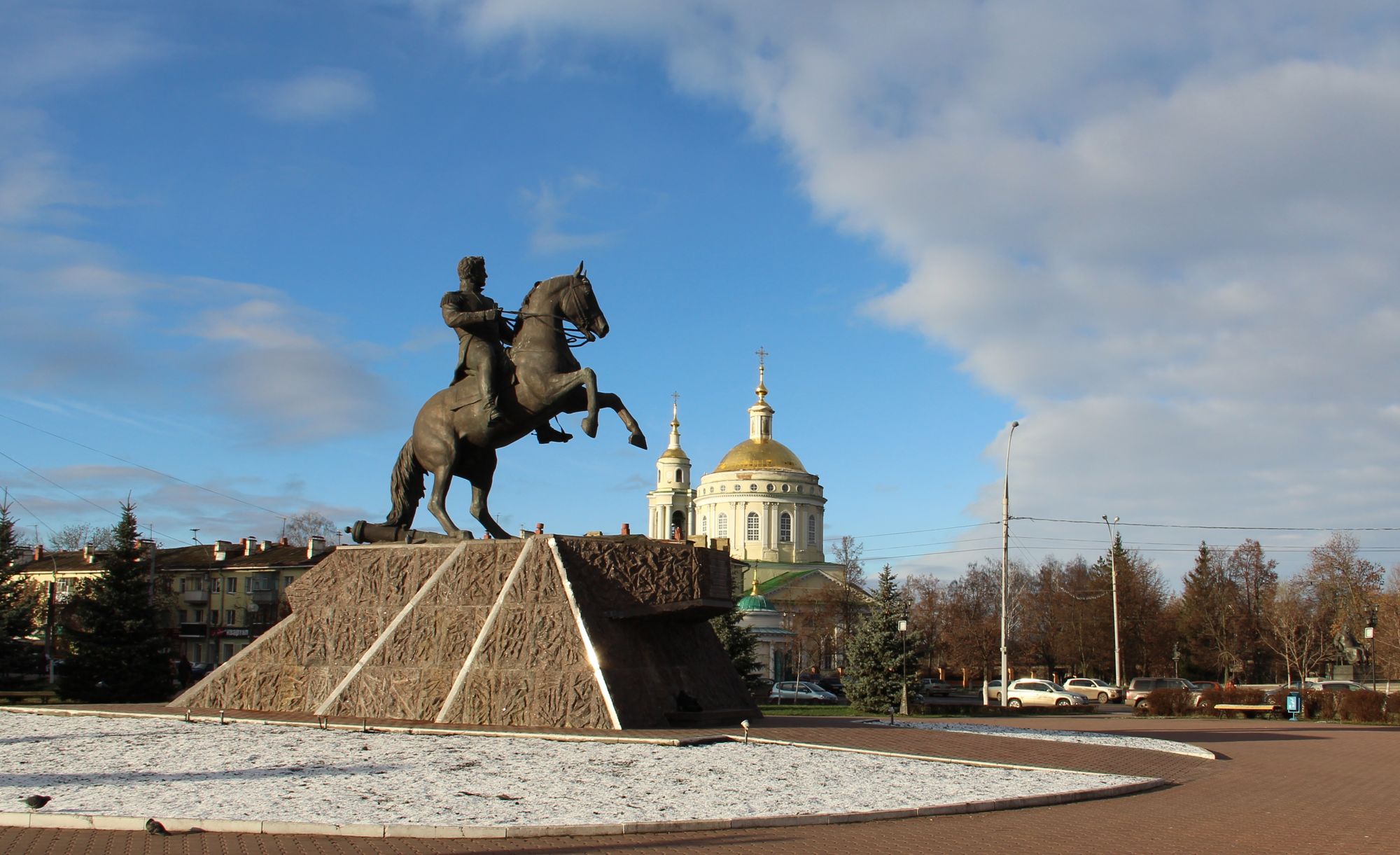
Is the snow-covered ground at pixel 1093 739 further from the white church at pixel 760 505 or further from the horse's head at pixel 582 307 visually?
the white church at pixel 760 505

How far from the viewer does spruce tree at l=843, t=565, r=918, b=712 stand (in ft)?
102

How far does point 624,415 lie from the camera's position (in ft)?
45.1

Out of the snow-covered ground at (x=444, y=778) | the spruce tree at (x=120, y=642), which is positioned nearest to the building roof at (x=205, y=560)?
the spruce tree at (x=120, y=642)

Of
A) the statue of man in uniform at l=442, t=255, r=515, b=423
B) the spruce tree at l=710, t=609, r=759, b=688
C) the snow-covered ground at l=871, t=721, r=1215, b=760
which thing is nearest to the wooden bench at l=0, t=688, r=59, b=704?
the statue of man in uniform at l=442, t=255, r=515, b=423

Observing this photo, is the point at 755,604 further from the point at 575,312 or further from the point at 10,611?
the point at 575,312

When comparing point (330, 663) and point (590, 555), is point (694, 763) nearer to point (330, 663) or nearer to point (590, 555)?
point (590, 555)

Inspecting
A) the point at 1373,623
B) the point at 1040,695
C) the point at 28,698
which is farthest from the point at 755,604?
the point at 28,698

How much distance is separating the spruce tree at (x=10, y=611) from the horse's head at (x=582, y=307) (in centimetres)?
2259

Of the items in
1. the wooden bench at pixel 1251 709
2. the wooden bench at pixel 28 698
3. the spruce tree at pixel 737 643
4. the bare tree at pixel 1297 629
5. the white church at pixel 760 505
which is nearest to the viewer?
the wooden bench at pixel 28 698

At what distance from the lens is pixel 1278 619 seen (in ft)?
173

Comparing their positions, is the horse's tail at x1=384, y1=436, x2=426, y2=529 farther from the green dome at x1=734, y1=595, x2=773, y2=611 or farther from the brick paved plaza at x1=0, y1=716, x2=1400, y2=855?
the green dome at x1=734, y1=595, x2=773, y2=611

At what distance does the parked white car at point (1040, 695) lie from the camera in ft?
129

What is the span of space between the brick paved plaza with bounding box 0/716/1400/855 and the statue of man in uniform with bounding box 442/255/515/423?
5107 mm

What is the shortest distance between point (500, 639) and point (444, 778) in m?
3.25
